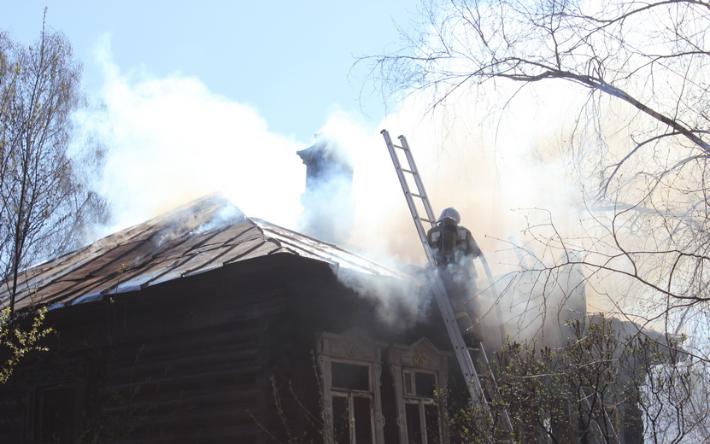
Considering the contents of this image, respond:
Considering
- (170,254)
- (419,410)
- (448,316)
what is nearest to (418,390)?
(419,410)

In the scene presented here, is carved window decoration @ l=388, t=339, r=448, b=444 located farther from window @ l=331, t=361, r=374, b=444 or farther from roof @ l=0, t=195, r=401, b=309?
roof @ l=0, t=195, r=401, b=309

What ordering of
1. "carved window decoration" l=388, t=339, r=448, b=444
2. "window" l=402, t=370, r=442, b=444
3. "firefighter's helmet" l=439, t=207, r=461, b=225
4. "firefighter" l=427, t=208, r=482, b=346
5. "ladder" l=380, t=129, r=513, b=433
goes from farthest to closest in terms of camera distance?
"firefighter's helmet" l=439, t=207, r=461, b=225
"firefighter" l=427, t=208, r=482, b=346
"window" l=402, t=370, r=442, b=444
"carved window decoration" l=388, t=339, r=448, b=444
"ladder" l=380, t=129, r=513, b=433

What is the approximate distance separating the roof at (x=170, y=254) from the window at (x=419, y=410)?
1339 mm

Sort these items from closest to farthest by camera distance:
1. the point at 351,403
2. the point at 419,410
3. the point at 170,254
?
the point at 351,403
the point at 170,254
the point at 419,410

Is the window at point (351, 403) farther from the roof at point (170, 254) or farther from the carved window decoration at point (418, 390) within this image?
the roof at point (170, 254)

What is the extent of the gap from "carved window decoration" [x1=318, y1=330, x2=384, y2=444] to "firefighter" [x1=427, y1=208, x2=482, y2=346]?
1250mm

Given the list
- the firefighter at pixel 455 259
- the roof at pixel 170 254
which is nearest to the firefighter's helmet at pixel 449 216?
the firefighter at pixel 455 259

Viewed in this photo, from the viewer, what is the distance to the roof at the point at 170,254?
281 inches

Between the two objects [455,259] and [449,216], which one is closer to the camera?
[455,259]

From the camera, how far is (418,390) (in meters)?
8.62

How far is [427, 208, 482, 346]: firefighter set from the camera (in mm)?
8500

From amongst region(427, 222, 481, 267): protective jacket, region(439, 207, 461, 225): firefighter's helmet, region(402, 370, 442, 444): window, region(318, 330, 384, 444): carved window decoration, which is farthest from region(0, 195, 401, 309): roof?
region(402, 370, 442, 444): window

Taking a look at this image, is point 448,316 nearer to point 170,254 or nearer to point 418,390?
point 418,390

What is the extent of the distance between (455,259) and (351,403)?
2.30m
